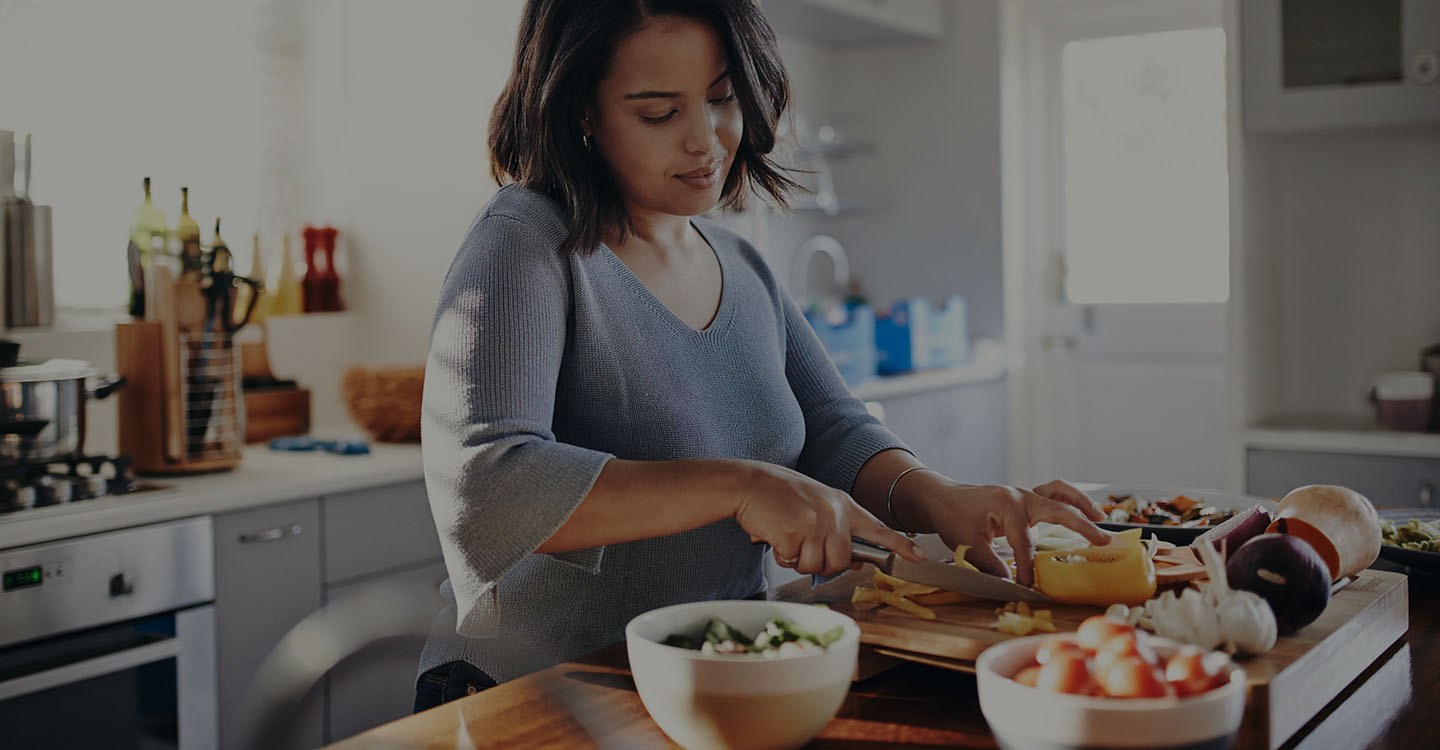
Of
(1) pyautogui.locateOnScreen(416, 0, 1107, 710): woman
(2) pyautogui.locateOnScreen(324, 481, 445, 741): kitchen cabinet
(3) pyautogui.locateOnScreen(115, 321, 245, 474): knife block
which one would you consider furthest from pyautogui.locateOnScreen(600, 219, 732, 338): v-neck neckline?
(3) pyautogui.locateOnScreen(115, 321, 245, 474): knife block

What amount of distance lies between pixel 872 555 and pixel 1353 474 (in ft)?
7.71

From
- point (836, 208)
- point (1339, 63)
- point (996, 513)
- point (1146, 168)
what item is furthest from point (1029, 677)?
point (1146, 168)

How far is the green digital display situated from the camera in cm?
185

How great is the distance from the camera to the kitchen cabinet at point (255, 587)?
2.15 m

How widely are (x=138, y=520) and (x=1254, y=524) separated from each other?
164 centimetres

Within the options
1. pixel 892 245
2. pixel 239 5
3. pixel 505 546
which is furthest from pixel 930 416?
pixel 505 546

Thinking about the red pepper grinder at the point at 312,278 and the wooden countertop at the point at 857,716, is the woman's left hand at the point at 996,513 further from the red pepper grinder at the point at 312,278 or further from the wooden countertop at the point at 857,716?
the red pepper grinder at the point at 312,278

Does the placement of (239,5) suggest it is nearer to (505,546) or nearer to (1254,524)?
(505,546)

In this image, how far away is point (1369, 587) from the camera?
1.16 meters

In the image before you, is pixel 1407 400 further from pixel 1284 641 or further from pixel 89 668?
pixel 89 668

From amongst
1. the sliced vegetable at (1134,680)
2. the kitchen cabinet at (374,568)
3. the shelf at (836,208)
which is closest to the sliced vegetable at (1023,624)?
the sliced vegetable at (1134,680)

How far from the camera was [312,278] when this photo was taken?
324 cm

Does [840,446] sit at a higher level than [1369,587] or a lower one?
higher

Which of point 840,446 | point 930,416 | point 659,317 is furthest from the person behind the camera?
point 930,416
